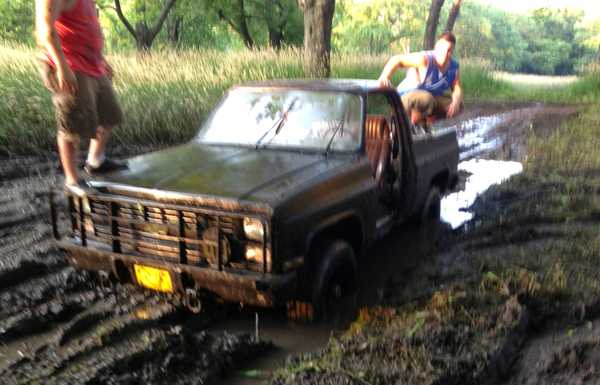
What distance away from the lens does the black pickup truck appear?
3691 millimetres

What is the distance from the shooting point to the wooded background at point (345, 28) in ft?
102

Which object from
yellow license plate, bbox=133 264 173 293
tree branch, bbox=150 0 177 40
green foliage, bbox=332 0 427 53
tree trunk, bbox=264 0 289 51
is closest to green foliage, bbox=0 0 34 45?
tree branch, bbox=150 0 177 40

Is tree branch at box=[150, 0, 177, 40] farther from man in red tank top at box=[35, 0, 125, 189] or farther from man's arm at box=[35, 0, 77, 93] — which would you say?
man's arm at box=[35, 0, 77, 93]

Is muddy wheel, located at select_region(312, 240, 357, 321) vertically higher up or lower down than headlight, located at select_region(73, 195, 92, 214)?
lower down

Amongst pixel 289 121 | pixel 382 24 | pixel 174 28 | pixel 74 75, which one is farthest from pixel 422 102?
pixel 382 24

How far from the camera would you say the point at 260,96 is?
514 cm

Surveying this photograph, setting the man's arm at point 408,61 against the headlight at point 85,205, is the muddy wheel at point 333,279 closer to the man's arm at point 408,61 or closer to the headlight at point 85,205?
the headlight at point 85,205

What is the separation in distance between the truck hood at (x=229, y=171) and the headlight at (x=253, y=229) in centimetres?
15

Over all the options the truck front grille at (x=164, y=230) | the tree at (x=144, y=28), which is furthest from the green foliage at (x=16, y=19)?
the truck front grille at (x=164, y=230)

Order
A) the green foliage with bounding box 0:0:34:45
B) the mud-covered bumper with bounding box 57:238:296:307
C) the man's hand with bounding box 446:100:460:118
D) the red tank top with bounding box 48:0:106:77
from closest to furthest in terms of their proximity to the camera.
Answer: the mud-covered bumper with bounding box 57:238:296:307 < the red tank top with bounding box 48:0:106:77 < the man's hand with bounding box 446:100:460:118 < the green foliage with bounding box 0:0:34:45

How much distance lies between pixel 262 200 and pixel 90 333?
1447 millimetres

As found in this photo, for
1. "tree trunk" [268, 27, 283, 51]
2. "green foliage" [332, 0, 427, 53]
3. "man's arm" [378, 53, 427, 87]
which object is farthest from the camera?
"green foliage" [332, 0, 427, 53]

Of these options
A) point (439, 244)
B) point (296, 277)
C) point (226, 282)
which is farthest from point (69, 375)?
point (439, 244)

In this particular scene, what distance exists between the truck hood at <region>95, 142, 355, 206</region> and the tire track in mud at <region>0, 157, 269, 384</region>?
896mm
